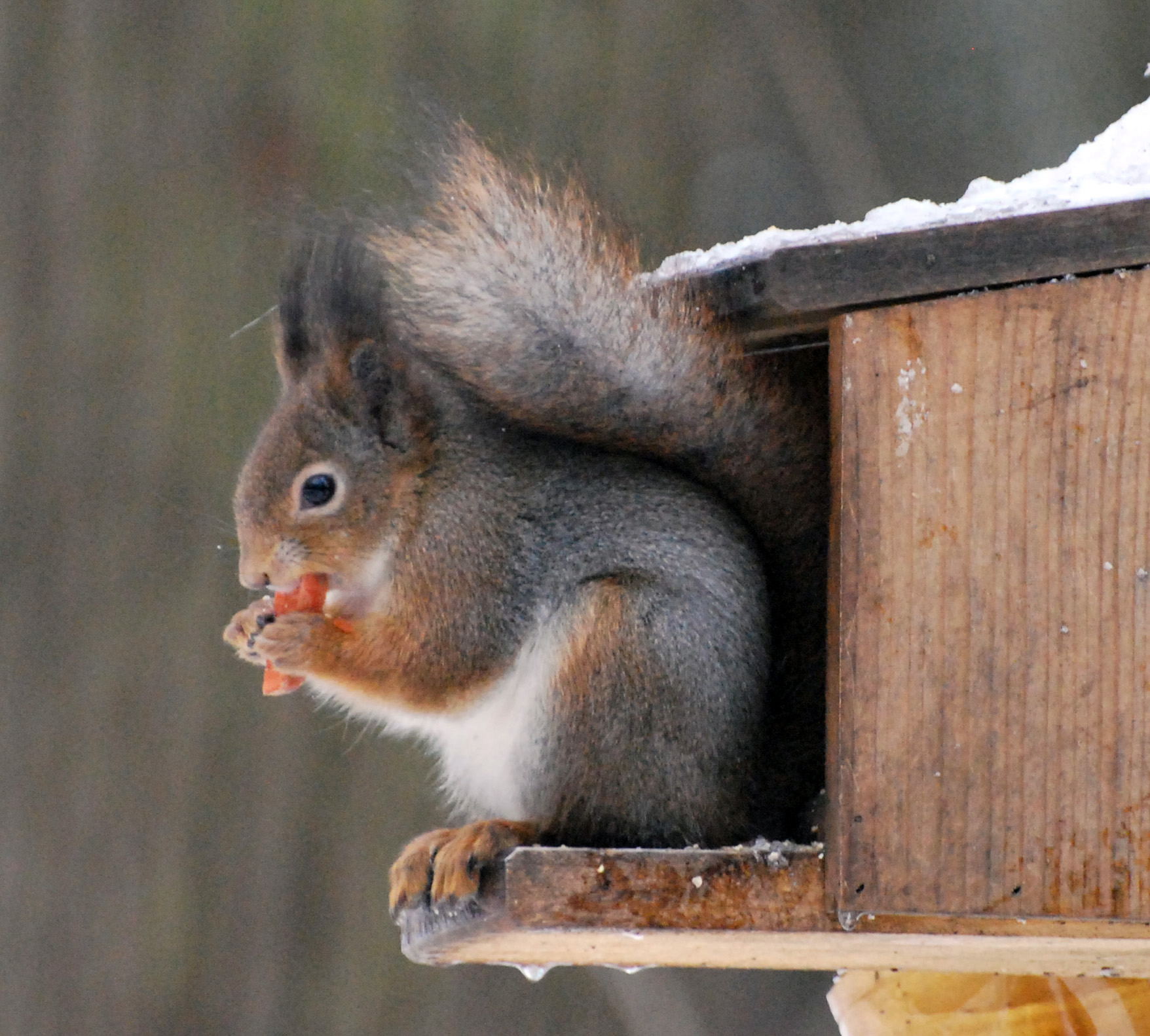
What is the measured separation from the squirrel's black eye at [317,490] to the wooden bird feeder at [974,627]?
1.79ft

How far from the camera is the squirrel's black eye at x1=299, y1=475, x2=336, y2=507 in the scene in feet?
5.38

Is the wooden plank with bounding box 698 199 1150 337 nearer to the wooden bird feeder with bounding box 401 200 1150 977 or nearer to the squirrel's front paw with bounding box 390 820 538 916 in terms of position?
the wooden bird feeder with bounding box 401 200 1150 977

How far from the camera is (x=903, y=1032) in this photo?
1.69 m

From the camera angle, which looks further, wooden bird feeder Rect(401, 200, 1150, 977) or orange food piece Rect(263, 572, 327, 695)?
orange food piece Rect(263, 572, 327, 695)

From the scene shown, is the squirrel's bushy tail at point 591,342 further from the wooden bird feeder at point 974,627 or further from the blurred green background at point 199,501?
the blurred green background at point 199,501

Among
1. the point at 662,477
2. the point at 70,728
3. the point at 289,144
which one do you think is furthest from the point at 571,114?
the point at 70,728

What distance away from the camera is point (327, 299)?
1650 mm

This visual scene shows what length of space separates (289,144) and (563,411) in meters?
0.72

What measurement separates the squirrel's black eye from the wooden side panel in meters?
0.62

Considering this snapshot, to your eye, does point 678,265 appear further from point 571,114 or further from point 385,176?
point 571,114

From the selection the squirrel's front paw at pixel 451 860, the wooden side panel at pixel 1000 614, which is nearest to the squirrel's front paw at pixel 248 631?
the squirrel's front paw at pixel 451 860

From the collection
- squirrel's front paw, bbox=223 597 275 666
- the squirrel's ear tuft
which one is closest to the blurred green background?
the squirrel's ear tuft

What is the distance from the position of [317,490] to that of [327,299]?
20 centimetres

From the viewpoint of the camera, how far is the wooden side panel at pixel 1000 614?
1168mm
